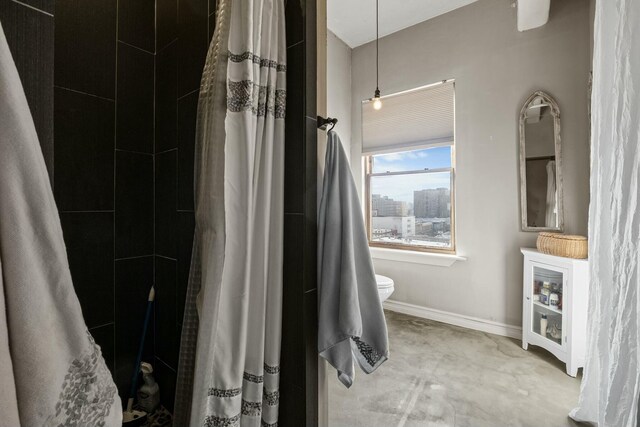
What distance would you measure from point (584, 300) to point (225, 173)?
7.75ft

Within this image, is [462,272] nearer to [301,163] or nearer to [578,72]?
[578,72]


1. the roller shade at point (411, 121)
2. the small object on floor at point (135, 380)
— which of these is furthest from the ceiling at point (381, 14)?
the small object on floor at point (135, 380)

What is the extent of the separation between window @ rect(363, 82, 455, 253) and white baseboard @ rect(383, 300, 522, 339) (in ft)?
1.97

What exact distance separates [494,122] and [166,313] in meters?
2.83

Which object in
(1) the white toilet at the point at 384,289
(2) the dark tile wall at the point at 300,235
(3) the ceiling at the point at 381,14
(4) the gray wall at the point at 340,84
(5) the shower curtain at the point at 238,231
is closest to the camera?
(5) the shower curtain at the point at 238,231

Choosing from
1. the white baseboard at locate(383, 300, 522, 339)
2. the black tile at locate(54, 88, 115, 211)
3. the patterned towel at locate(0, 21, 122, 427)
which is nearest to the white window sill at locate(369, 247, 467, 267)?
the white baseboard at locate(383, 300, 522, 339)

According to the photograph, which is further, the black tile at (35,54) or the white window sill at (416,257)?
the white window sill at (416,257)

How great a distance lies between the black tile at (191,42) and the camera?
1207 millimetres

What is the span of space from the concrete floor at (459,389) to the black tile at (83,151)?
1.59 meters

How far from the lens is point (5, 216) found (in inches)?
14.8

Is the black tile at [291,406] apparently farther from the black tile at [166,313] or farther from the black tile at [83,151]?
the black tile at [83,151]

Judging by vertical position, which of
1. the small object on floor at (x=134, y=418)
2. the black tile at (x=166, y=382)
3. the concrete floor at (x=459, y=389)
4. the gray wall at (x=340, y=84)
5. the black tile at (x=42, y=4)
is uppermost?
the gray wall at (x=340, y=84)

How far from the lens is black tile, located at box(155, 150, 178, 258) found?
1.31 meters

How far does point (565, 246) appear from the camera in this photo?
196 cm
